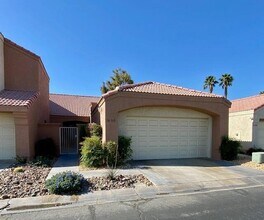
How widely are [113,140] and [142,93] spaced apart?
10.0 feet

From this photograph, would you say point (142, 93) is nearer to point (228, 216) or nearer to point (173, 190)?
point (173, 190)

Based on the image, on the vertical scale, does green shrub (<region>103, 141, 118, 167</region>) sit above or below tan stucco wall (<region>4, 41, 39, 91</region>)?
below

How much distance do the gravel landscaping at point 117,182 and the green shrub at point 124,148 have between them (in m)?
2.70

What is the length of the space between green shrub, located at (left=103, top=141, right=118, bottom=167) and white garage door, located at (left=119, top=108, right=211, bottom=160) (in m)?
1.45

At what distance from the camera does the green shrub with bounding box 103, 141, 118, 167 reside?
1105 centimetres

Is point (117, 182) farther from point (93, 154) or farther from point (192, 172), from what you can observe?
point (192, 172)

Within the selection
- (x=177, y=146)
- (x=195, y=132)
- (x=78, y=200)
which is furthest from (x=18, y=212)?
(x=195, y=132)

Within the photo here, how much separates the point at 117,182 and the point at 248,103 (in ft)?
52.5

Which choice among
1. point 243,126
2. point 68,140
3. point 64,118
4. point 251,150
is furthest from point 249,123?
point 64,118

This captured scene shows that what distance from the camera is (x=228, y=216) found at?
5516mm

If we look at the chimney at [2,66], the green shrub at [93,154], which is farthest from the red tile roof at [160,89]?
the chimney at [2,66]

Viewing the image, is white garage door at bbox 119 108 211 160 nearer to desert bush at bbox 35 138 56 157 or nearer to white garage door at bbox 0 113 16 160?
desert bush at bbox 35 138 56 157

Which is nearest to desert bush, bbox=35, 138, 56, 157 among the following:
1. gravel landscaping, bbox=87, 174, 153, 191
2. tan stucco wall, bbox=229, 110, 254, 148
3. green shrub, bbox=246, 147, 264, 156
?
gravel landscaping, bbox=87, 174, 153, 191

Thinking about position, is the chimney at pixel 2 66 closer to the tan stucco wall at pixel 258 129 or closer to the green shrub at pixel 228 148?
the green shrub at pixel 228 148
